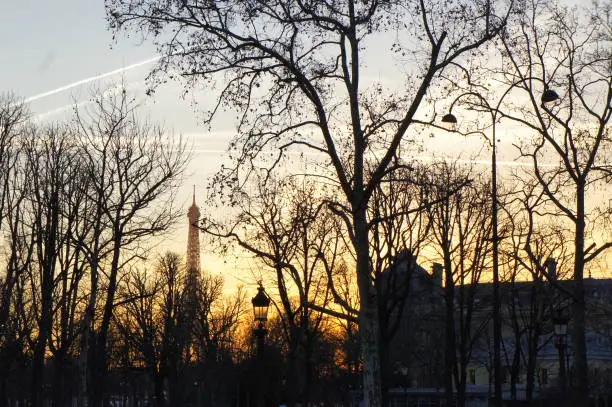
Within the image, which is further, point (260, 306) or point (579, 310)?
point (579, 310)

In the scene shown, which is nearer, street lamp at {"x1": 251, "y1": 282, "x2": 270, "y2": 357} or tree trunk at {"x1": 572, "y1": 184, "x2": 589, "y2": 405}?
street lamp at {"x1": 251, "y1": 282, "x2": 270, "y2": 357}

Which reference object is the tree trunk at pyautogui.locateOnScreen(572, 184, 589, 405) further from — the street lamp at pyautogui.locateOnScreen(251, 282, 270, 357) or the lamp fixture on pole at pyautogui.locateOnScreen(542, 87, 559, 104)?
the street lamp at pyautogui.locateOnScreen(251, 282, 270, 357)

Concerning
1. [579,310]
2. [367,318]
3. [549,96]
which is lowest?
[367,318]

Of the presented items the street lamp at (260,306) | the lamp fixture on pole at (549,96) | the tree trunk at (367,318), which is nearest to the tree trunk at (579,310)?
the lamp fixture on pole at (549,96)

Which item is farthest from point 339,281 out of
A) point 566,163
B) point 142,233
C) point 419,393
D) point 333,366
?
point 333,366

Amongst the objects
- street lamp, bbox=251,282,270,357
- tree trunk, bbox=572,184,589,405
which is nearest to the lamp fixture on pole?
tree trunk, bbox=572,184,589,405

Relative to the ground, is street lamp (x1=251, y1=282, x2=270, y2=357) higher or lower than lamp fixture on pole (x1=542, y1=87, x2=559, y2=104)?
lower

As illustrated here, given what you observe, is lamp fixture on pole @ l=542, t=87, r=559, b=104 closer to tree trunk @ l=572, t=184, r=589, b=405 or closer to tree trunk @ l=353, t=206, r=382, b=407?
tree trunk @ l=572, t=184, r=589, b=405

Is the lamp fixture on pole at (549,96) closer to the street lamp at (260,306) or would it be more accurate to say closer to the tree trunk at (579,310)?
the tree trunk at (579,310)

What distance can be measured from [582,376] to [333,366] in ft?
189

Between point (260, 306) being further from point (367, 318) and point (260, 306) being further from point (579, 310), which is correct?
point (367, 318)

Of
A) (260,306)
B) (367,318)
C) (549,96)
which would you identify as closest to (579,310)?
(549,96)

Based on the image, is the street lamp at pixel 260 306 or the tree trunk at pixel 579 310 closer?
the street lamp at pixel 260 306

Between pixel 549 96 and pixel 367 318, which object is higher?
pixel 549 96
